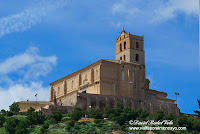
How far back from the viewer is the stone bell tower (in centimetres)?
9119

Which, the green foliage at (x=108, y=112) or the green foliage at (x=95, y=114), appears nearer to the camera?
the green foliage at (x=95, y=114)

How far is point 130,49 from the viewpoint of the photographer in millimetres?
91188

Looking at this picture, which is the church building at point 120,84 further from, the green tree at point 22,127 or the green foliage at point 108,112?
the green tree at point 22,127

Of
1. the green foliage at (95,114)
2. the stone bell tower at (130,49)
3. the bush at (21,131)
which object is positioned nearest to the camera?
the bush at (21,131)

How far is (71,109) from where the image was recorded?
79.1 metres

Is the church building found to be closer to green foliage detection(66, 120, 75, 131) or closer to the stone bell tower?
the stone bell tower

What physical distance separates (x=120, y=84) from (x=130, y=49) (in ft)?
25.8

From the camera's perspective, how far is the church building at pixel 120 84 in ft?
269

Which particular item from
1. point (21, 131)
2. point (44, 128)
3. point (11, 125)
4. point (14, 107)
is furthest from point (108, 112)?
point (14, 107)

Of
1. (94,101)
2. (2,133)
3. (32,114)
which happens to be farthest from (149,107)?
(2,133)

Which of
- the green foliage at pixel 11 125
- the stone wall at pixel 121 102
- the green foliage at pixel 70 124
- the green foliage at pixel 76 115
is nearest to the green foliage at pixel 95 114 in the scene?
the green foliage at pixel 76 115

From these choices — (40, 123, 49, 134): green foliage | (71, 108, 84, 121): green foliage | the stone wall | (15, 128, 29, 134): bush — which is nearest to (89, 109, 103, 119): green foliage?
(71, 108, 84, 121): green foliage

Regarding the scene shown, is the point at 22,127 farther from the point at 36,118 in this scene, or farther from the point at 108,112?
the point at 108,112

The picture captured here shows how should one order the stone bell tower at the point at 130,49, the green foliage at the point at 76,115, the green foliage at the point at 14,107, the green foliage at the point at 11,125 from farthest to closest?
Answer: 1. the stone bell tower at the point at 130,49
2. the green foliage at the point at 14,107
3. the green foliage at the point at 76,115
4. the green foliage at the point at 11,125
